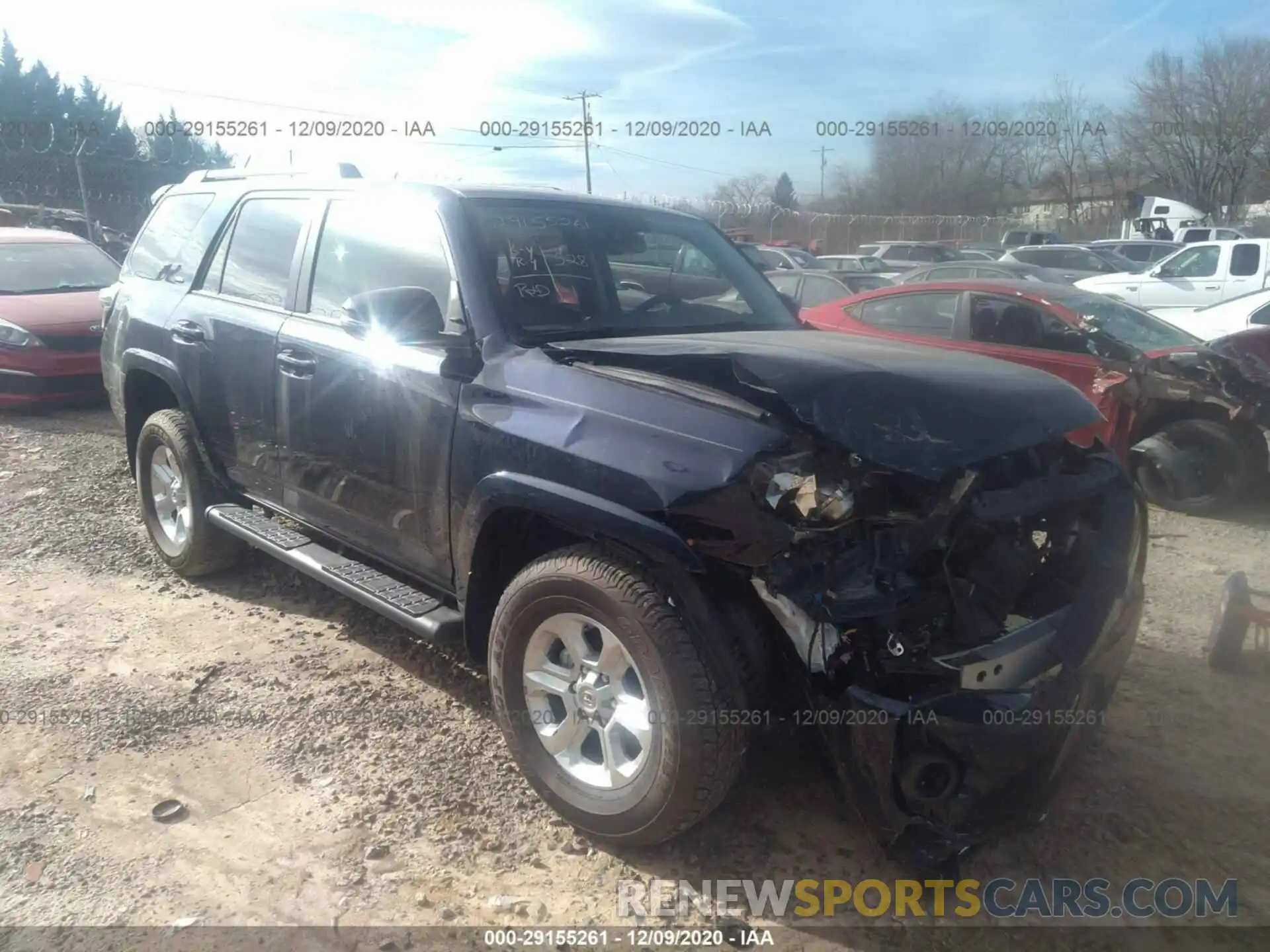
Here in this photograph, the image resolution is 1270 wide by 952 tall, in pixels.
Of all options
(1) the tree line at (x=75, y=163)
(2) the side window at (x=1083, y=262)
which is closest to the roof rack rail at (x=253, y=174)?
(2) the side window at (x=1083, y=262)

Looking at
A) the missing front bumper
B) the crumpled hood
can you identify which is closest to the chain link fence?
the crumpled hood

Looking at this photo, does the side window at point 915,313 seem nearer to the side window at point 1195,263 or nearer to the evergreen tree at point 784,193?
the side window at point 1195,263

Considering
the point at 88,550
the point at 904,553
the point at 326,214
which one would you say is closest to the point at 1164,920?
the point at 904,553

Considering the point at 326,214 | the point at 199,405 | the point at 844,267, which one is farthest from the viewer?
the point at 844,267

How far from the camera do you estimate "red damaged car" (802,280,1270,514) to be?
6.14 m

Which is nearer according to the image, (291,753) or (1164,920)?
(1164,920)

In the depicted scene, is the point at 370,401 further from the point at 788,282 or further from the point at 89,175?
the point at 89,175

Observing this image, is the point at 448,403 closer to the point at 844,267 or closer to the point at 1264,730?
the point at 1264,730

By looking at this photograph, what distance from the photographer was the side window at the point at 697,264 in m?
4.01

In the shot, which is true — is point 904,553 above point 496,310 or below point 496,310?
below

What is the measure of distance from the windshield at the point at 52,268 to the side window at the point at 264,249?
6.05 meters

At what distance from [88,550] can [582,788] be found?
3.86 metres

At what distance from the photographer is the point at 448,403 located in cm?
309

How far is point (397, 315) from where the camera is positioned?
3029 mm
